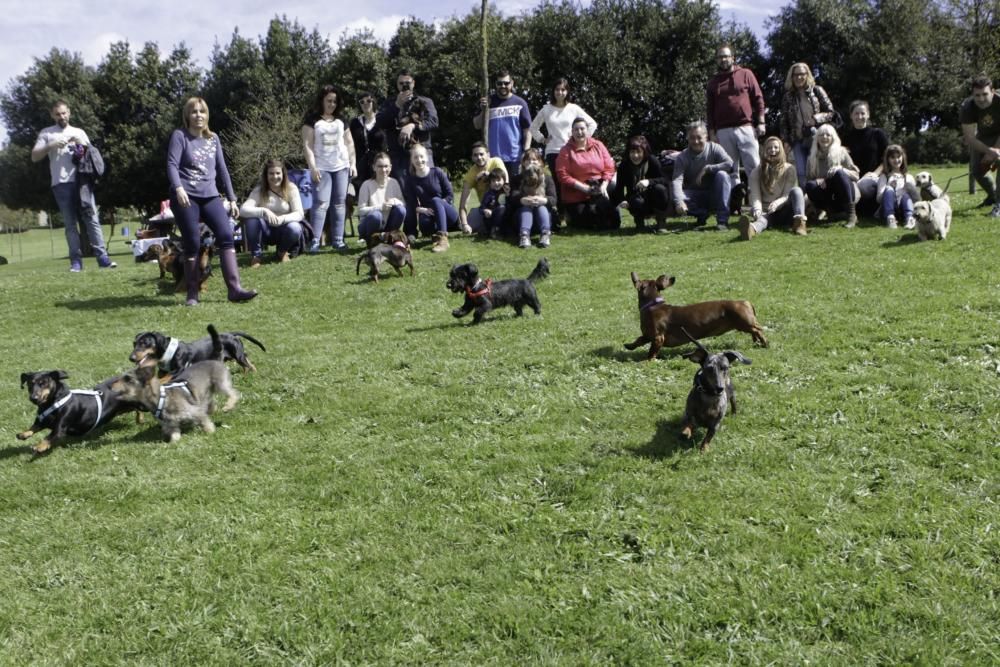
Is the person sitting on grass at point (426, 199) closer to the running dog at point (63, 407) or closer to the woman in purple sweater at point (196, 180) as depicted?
the woman in purple sweater at point (196, 180)

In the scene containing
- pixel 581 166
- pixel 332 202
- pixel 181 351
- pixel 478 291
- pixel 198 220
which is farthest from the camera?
pixel 332 202

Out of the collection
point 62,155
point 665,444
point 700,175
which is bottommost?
point 665,444

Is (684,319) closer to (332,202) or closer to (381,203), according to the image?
(381,203)

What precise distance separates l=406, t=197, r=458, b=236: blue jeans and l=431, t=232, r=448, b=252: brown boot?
0.09 meters

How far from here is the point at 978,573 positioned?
3152mm

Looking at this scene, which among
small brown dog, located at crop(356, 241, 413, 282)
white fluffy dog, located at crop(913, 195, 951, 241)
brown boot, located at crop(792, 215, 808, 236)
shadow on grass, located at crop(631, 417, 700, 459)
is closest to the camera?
shadow on grass, located at crop(631, 417, 700, 459)

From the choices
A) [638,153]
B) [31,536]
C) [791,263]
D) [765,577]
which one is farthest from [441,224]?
[765,577]

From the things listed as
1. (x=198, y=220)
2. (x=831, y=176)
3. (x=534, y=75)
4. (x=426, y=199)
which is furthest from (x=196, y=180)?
(x=534, y=75)

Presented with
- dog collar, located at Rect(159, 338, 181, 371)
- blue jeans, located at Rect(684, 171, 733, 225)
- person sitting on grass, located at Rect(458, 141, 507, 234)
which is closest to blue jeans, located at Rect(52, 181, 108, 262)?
person sitting on grass, located at Rect(458, 141, 507, 234)

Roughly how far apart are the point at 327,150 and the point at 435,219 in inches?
81.0

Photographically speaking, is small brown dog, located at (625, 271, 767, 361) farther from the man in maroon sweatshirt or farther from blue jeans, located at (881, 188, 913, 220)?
the man in maroon sweatshirt

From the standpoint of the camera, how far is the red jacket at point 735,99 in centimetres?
1167

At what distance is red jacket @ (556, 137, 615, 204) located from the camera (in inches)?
483

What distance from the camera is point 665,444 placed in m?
4.51
